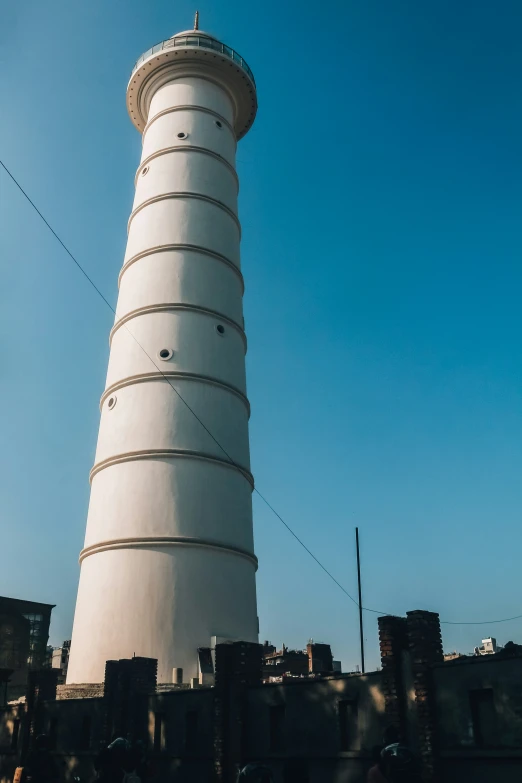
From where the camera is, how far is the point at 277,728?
10.7 m

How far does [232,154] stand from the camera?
74.3 ft

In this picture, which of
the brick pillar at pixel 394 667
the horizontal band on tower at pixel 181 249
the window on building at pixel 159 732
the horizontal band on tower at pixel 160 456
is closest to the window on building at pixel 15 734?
the window on building at pixel 159 732

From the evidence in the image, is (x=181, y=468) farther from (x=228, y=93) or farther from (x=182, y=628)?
(x=228, y=93)

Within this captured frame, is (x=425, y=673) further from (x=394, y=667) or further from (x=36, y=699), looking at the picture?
(x=36, y=699)

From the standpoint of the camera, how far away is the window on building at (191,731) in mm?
11617

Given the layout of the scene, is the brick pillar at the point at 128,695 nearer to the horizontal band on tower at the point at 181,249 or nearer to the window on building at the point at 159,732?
the window on building at the point at 159,732

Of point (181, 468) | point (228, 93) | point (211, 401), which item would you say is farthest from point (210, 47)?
point (181, 468)

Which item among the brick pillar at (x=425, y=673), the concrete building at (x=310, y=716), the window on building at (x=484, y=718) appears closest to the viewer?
the window on building at (x=484, y=718)

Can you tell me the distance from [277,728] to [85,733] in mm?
4808

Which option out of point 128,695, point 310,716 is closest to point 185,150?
point 128,695

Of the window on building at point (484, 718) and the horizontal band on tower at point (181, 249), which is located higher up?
the horizontal band on tower at point (181, 249)

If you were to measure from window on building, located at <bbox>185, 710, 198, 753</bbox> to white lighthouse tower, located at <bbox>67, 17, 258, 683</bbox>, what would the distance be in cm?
251

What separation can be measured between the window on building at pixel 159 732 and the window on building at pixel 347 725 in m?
4.02

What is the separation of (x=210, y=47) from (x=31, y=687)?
20.3m
